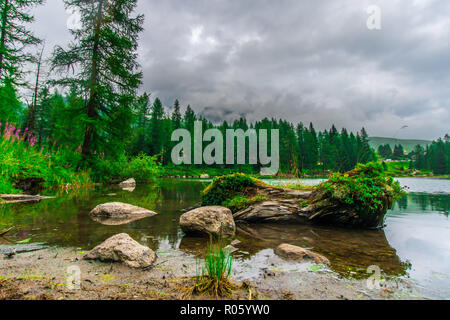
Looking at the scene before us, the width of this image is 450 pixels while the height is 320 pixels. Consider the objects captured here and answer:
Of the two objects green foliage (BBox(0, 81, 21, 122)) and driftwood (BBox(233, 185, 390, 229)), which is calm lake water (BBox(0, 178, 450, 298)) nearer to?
driftwood (BBox(233, 185, 390, 229))

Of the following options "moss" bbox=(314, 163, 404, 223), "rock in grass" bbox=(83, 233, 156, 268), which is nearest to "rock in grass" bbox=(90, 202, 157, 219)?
"rock in grass" bbox=(83, 233, 156, 268)

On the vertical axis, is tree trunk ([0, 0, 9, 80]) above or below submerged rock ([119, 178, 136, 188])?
above

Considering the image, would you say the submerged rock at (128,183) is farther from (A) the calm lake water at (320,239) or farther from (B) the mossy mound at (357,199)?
(B) the mossy mound at (357,199)

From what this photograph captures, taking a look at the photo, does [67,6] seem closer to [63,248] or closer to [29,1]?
[29,1]

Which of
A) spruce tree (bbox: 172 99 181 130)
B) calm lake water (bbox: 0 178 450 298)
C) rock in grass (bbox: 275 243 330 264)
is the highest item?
spruce tree (bbox: 172 99 181 130)

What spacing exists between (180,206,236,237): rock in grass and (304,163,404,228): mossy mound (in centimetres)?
264

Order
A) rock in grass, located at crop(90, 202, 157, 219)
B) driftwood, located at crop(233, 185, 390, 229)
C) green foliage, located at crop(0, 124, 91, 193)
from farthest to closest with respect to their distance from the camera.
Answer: green foliage, located at crop(0, 124, 91, 193) < rock in grass, located at crop(90, 202, 157, 219) < driftwood, located at crop(233, 185, 390, 229)

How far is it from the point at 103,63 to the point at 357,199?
18.9 meters

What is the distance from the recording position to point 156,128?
62.8 m

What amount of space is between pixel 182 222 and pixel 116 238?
64.8 inches

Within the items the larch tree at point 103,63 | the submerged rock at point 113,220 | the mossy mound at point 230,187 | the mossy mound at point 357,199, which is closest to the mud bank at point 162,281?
the submerged rock at point 113,220

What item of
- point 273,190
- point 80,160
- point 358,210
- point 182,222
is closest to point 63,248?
point 182,222

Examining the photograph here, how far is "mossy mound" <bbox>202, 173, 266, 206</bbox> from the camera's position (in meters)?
7.22
